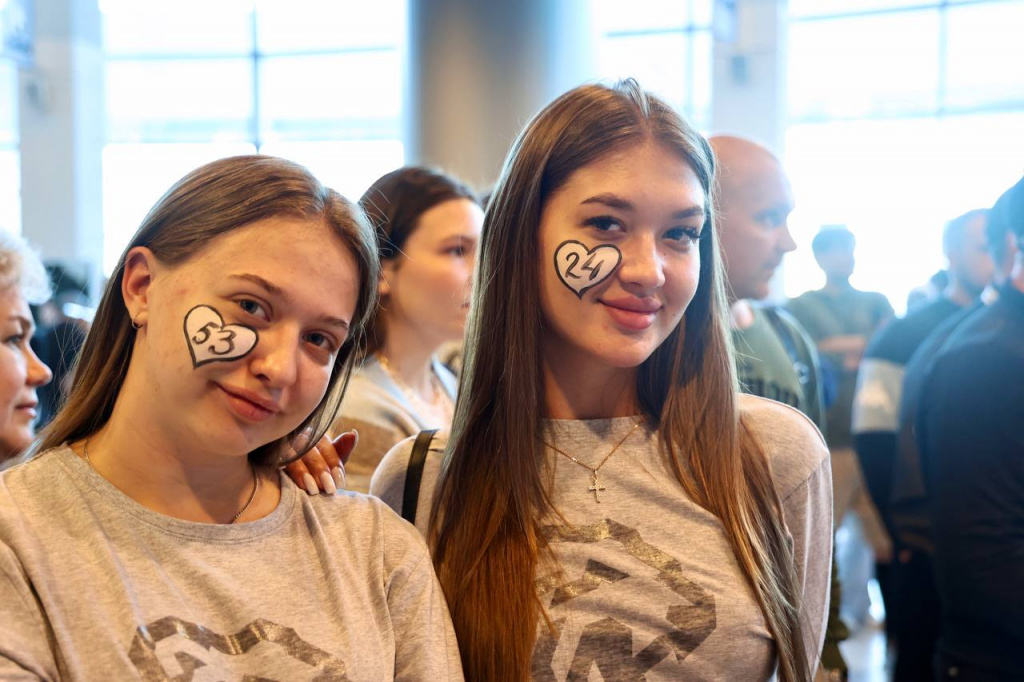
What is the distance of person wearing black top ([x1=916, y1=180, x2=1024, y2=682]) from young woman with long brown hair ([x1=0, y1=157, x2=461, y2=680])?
3.80 ft

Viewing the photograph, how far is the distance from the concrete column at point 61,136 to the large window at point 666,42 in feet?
15.1

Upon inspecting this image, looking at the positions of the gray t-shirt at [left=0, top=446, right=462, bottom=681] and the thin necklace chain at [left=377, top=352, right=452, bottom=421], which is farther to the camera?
the thin necklace chain at [left=377, top=352, right=452, bottom=421]

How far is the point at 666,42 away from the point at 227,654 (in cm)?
819

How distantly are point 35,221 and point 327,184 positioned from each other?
8.58m

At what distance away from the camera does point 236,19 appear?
9195 mm

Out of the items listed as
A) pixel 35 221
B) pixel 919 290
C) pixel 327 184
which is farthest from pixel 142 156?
pixel 327 184

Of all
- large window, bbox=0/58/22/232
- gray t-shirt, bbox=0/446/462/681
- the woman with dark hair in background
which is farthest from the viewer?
large window, bbox=0/58/22/232

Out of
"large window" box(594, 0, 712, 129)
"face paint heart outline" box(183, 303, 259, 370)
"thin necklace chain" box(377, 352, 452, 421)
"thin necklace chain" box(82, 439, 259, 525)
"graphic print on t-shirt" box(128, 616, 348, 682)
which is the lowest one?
"graphic print on t-shirt" box(128, 616, 348, 682)

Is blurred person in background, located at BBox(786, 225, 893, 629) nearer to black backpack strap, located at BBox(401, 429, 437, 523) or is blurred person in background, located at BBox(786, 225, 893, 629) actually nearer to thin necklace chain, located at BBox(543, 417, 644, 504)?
thin necklace chain, located at BBox(543, 417, 644, 504)

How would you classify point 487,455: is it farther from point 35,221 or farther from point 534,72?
point 35,221

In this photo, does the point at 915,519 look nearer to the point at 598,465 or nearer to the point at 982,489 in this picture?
the point at 982,489

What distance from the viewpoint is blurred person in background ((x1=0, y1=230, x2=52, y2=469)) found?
1818mm

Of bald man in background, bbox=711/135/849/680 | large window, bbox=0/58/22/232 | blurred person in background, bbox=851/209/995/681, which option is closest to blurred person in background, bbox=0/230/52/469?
bald man in background, bbox=711/135/849/680

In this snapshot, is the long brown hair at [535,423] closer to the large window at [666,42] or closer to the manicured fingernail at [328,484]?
the manicured fingernail at [328,484]
